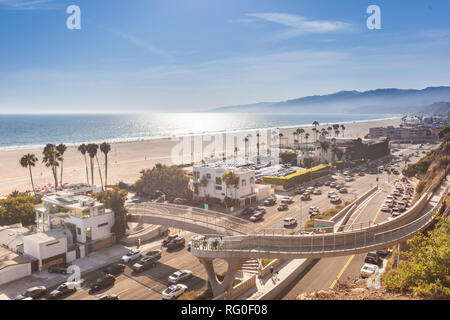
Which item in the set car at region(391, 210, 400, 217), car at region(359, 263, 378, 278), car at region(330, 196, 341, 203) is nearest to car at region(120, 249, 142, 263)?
car at region(359, 263, 378, 278)

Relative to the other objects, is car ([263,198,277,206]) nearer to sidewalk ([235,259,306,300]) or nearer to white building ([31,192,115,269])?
white building ([31,192,115,269])

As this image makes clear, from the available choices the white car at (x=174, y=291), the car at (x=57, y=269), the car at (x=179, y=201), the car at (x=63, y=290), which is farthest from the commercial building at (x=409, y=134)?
the car at (x=63, y=290)

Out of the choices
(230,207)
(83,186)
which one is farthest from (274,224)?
(83,186)

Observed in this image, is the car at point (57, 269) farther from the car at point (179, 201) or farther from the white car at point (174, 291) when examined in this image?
the car at point (179, 201)

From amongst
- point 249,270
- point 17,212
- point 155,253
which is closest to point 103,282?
point 155,253

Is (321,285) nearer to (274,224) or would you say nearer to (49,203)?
(274,224)
